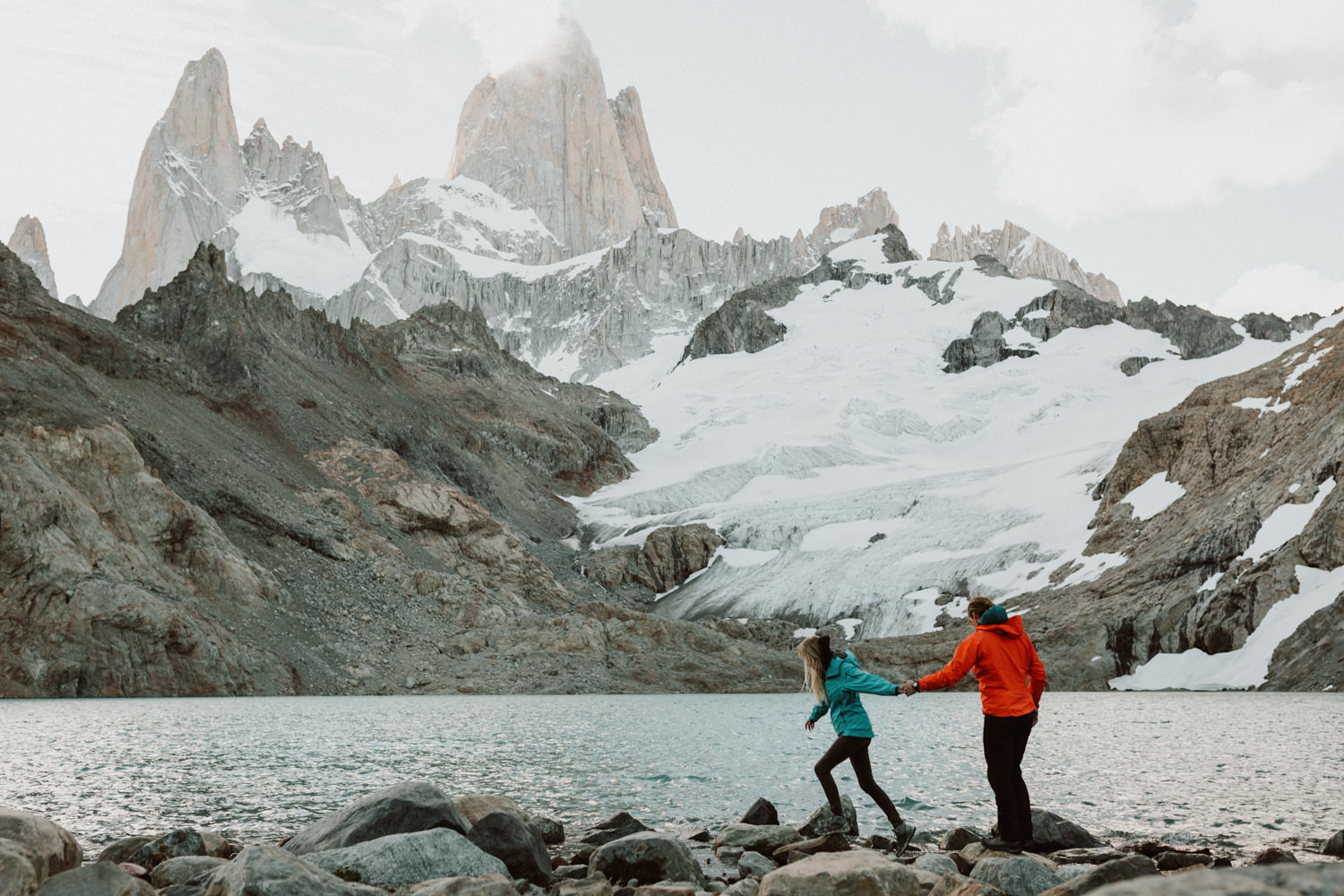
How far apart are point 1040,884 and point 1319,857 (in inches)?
158

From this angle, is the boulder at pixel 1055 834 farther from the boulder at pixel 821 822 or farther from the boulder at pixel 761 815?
the boulder at pixel 761 815

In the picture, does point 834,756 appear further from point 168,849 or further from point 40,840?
point 40,840

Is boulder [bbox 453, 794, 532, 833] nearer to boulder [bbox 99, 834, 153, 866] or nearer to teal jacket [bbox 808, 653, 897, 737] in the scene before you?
boulder [bbox 99, 834, 153, 866]

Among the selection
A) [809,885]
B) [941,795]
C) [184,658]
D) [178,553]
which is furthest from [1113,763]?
[178,553]

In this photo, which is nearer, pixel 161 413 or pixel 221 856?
pixel 221 856

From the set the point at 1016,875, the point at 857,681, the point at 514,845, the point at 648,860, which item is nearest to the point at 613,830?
the point at 514,845

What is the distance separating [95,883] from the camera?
799 centimetres

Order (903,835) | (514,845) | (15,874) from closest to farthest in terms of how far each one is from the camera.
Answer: (15,874), (514,845), (903,835)

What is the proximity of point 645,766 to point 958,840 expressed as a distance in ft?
35.0

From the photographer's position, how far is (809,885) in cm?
831

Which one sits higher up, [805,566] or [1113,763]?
[805,566]

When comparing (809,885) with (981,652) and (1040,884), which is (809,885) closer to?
(1040,884)

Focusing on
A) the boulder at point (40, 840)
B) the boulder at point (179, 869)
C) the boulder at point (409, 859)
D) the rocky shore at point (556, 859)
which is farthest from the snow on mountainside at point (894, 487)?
the boulder at point (40, 840)

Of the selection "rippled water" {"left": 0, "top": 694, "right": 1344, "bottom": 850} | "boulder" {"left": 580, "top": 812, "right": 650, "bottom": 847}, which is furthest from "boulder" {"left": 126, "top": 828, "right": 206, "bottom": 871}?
"boulder" {"left": 580, "top": 812, "right": 650, "bottom": 847}
